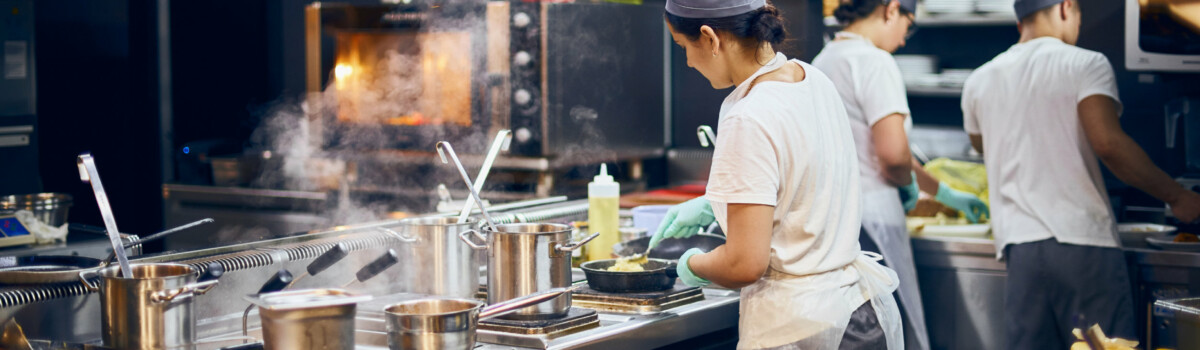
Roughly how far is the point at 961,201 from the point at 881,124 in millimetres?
811

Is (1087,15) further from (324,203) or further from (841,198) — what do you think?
(324,203)

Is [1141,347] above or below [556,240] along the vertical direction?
below

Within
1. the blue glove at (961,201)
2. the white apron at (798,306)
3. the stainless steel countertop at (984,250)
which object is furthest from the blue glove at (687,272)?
the blue glove at (961,201)

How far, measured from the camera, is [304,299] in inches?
67.6

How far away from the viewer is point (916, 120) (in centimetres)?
484

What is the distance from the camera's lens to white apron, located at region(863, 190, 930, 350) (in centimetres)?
330

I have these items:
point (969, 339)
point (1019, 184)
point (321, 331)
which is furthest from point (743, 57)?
point (969, 339)

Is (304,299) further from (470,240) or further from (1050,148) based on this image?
(1050,148)

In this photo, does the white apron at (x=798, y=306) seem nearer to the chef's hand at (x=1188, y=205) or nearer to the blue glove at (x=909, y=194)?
the blue glove at (x=909, y=194)

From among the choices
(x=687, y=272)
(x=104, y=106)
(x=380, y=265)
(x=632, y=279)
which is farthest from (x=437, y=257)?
(x=104, y=106)

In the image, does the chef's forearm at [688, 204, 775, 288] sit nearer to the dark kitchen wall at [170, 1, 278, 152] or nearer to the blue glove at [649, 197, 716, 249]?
the blue glove at [649, 197, 716, 249]

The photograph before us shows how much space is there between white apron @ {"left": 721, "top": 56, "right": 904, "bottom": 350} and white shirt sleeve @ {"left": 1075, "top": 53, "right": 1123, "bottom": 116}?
140 centimetres

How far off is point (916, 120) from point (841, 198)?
2.96 meters

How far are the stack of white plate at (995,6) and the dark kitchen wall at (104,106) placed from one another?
387 centimetres
